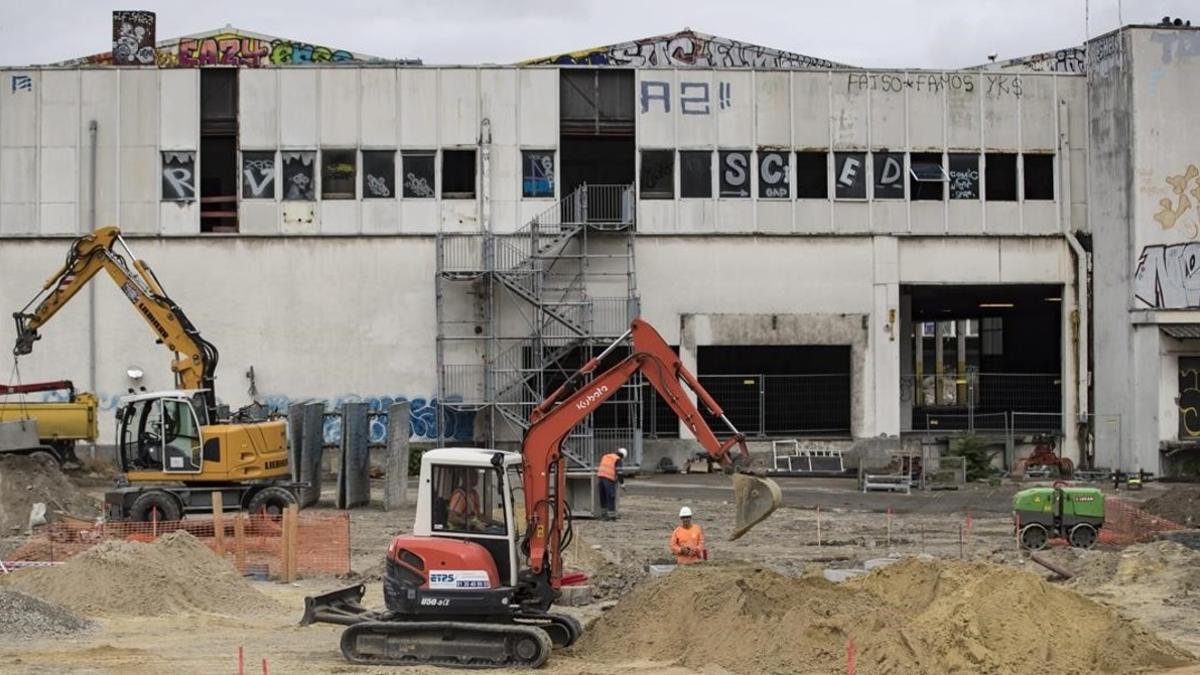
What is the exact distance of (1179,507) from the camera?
112 feet

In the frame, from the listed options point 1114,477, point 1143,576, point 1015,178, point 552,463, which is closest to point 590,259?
point 1015,178

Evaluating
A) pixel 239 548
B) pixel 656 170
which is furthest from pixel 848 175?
pixel 239 548

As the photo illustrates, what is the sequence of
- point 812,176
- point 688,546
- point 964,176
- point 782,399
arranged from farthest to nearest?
point 782,399 → point 964,176 → point 812,176 → point 688,546

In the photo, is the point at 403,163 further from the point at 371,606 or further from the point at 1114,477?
the point at 371,606

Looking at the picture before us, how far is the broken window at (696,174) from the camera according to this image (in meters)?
47.9

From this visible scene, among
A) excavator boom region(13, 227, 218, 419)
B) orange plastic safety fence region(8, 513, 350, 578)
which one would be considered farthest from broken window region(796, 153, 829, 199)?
orange plastic safety fence region(8, 513, 350, 578)

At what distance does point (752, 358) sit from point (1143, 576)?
29.0m

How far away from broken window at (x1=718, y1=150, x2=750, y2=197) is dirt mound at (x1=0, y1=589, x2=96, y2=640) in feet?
98.8

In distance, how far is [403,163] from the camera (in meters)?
47.1

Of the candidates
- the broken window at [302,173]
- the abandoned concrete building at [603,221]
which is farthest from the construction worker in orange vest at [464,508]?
the broken window at [302,173]

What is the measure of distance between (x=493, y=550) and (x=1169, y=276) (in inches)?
1310

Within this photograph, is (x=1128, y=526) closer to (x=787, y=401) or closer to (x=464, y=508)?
(x=464, y=508)

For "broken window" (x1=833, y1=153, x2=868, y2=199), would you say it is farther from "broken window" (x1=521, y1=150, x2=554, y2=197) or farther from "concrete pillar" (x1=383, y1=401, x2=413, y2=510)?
"concrete pillar" (x1=383, y1=401, x2=413, y2=510)

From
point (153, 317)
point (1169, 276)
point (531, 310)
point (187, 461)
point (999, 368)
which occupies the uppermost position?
→ point (1169, 276)
